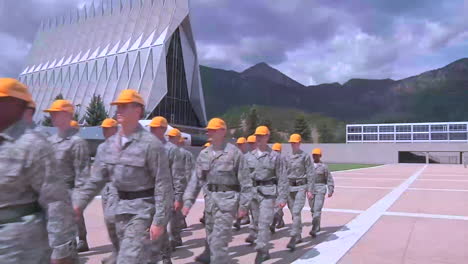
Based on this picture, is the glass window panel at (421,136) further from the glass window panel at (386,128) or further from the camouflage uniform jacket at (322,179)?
the camouflage uniform jacket at (322,179)

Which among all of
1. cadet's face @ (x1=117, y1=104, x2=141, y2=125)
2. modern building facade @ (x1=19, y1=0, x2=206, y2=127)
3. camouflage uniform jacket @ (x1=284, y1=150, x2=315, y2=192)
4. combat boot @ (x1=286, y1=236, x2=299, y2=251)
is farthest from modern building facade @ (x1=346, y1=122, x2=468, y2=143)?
cadet's face @ (x1=117, y1=104, x2=141, y2=125)

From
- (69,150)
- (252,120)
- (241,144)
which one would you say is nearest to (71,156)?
(69,150)

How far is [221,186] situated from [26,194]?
2.75 m

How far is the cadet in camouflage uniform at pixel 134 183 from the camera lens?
3.27 metres

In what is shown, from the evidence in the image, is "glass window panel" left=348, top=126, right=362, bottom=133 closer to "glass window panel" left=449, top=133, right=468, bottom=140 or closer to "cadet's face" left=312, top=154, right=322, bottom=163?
"glass window panel" left=449, top=133, right=468, bottom=140

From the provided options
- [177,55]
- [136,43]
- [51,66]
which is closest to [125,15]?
[136,43]

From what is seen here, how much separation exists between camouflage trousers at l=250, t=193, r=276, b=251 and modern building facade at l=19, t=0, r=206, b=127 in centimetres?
4545

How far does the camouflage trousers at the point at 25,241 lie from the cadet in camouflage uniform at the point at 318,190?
558 cm

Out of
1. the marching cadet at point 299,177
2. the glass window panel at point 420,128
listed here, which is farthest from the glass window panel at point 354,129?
the marching cadet at point 299,177

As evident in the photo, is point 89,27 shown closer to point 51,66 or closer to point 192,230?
point 51,66

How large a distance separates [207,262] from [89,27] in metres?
75.1

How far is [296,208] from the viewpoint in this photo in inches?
263

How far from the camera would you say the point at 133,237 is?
Result: 3.26 meters

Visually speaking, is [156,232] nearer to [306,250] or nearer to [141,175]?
[141,175]
